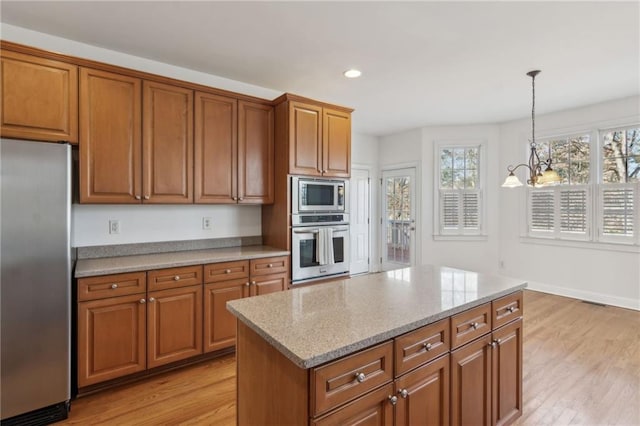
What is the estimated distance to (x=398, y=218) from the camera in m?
6.07

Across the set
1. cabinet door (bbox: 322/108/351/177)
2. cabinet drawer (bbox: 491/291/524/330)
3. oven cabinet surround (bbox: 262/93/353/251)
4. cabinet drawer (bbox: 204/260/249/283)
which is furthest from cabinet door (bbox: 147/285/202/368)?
cabinet drawer (bbox: 491/291/524/330)

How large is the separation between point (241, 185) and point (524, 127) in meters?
4.57

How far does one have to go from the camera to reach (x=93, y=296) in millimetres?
2199

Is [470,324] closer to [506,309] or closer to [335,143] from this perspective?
[506,309]

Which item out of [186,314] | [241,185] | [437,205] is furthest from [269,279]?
[437,205]

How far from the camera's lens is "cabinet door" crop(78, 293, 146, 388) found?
2.18 meters

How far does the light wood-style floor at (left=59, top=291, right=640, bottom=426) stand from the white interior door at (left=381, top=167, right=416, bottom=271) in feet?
8.96

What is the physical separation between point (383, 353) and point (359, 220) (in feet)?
15.7

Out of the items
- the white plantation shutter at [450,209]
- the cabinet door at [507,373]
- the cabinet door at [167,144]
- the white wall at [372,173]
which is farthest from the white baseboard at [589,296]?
the cabinet door at [167,144]

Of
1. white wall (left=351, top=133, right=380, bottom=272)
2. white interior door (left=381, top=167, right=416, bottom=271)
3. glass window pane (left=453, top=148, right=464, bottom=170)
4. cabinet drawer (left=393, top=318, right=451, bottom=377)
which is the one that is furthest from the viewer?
white wall (left=351, top=133, right=380, bottom=272)

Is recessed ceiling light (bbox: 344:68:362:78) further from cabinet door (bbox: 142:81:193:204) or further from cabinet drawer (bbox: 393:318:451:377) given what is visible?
cabinet drawer (bbox: 393:318:451:377)

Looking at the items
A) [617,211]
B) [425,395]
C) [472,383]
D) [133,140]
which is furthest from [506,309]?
[617,211]

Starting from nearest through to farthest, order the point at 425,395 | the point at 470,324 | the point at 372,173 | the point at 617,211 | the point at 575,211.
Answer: the point at 425,395
the point at 470,324
the point at 617,211
the point at 575,211
the point at 372,173

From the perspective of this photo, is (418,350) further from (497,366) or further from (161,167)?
(161,167)
